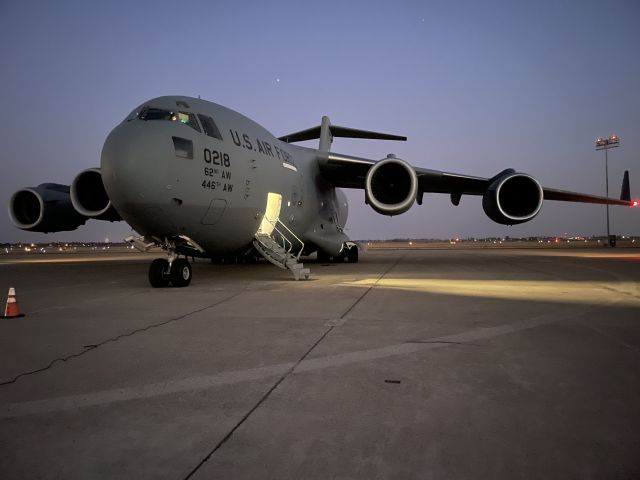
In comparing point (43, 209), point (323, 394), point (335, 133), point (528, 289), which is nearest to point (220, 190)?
point (528, 289)

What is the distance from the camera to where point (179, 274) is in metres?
8.94

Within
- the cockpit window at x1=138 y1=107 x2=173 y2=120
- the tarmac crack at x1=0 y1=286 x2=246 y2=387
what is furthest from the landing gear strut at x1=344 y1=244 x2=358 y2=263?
the tarmac crack at x1=0 y1=286 x2=246 y2=387

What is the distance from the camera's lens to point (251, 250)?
38.1 feet

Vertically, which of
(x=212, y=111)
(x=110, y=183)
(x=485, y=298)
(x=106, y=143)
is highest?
(x=212, y=111)

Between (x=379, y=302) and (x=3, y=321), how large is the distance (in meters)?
4.74

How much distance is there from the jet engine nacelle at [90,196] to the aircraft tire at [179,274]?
12.1 ft

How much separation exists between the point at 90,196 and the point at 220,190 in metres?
5.31

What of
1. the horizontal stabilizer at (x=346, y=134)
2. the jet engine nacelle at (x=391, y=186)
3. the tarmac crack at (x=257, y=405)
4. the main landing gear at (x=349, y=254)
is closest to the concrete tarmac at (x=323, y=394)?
the tarmac crack at (x=257, y=405)

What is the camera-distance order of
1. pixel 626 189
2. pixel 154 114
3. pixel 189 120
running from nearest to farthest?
pixel 154 114
pixel 189 120
pixel 626 189

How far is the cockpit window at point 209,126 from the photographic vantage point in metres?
8.95

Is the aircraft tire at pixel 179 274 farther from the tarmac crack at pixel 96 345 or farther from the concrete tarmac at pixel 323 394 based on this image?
the concrete tarmac at pixel 323 394

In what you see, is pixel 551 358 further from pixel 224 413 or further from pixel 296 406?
pixel 224 413

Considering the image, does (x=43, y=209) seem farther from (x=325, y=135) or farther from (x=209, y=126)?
(x=325, y=135)

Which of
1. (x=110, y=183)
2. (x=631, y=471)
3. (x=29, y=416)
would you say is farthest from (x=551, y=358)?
(x=110, y=183)
